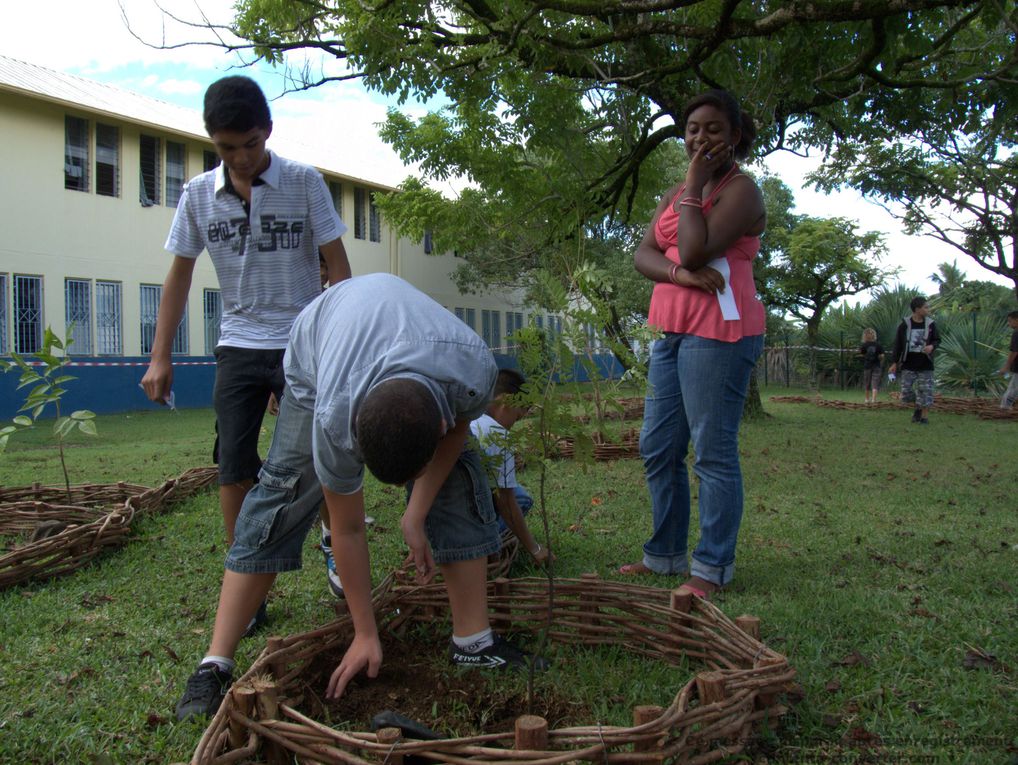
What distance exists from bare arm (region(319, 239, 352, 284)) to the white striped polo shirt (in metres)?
0.03

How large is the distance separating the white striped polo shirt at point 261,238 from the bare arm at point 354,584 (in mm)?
902

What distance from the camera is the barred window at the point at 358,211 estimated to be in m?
23.5

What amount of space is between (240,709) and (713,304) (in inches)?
86.5

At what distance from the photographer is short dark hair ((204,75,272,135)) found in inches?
108

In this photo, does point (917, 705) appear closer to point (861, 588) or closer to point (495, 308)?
point (861, 588)

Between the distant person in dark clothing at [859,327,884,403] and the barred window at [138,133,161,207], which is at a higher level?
the barred window at [138,133,161,207]

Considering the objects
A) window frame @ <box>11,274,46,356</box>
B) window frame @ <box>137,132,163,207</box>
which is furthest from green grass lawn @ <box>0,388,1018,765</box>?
window frame @ <box>137,132,163,207</box>

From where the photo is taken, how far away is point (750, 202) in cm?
324

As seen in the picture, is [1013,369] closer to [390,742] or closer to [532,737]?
[532,737]

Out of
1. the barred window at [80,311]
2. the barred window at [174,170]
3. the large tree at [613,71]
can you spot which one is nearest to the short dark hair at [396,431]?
the large tree at [613,71]

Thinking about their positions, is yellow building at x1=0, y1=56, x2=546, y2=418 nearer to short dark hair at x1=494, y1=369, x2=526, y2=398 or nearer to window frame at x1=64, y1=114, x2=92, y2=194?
window frame at x1=64, y1=114, x2=92, y2=194

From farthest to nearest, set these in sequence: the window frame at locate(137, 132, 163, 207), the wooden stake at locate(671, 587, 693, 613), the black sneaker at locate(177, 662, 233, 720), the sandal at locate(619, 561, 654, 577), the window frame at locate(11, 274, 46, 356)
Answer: the window frame at locate(137, 132, 163, 207), the window frame at locate(11, 274, 46, 356), the sandal at locate(619, 561, 654, 577), the wooden stake at locate(671, 587, 693, 613), the black sneaker at locate(177, 662, 233, 720)

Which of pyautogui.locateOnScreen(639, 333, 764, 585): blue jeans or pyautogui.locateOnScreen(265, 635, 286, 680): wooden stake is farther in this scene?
pyautogui.locateOnScreen(639, 333, 764, 585): blue jeans

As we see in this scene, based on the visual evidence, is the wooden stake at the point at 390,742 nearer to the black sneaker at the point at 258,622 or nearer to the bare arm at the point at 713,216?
the black sneaker at the point at 258,622
